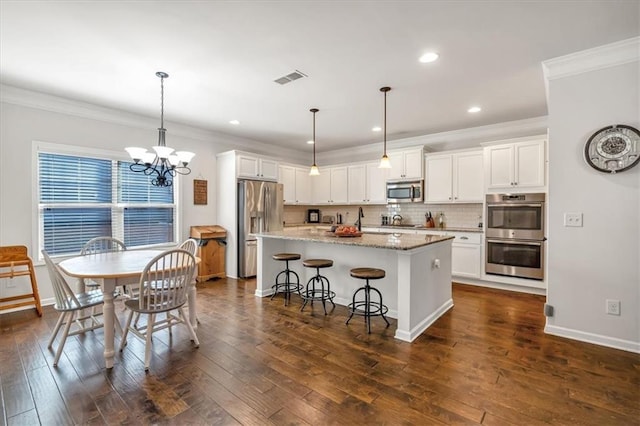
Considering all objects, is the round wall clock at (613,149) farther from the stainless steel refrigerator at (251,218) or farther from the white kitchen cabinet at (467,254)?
the stainless steel refrigerator at (251,218)

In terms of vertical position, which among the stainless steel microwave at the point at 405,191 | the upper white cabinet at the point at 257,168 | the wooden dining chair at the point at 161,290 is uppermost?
the upper white cabinet at the point at 257,168

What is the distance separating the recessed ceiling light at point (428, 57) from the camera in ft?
9.17

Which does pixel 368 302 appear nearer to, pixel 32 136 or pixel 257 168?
pixel 257 168

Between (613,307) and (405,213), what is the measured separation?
3.74m

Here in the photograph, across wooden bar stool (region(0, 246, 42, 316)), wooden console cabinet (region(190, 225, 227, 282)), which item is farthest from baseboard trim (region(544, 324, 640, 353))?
wooden bar stool (region(0, 246, 42, 316))

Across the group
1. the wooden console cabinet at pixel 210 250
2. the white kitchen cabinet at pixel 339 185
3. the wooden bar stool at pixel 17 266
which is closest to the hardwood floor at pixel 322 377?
the wooden bar stool at pixel 17 266

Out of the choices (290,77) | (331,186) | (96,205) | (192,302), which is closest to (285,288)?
(192,302)

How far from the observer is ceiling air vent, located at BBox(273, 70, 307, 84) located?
3216 millimetres

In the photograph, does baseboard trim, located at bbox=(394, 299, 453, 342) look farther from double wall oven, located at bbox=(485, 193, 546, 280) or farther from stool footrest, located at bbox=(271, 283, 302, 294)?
stool footrest, located at bbox=(271, 283, 302, 294)

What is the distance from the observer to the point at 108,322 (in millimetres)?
2471

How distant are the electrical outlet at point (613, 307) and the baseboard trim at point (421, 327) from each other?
58.4 inches

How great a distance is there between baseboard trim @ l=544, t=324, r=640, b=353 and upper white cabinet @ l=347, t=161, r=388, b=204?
365 cm

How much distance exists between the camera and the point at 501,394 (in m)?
2.05

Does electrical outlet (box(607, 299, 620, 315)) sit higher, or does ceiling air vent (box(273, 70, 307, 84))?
ceiling air vent (box(273, 70, 307, 84))
